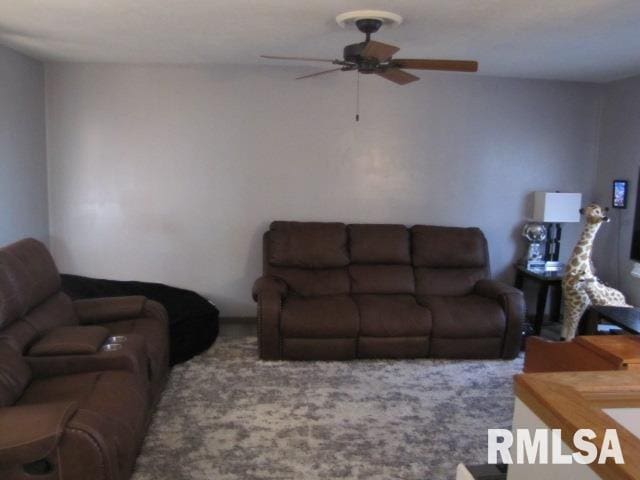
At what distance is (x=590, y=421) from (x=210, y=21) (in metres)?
2.95

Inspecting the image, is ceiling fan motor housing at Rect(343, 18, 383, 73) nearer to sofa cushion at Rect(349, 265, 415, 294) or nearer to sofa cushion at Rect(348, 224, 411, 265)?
sofa cushion at Rect(348, 224, 411, 265)

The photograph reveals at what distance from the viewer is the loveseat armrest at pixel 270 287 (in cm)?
386

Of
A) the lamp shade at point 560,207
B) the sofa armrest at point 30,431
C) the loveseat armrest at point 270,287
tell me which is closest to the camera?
the sofa armrest at point 30,431

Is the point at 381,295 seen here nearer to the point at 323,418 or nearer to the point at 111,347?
the point at 323,418

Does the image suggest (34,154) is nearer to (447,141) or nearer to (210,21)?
(210,21)

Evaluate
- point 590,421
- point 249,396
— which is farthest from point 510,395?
point 590,421

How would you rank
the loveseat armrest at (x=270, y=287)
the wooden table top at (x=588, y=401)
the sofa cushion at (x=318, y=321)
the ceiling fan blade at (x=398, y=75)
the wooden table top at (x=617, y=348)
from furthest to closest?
the loveseat armrest at (x=270, y=287) < the sofa cushion at (x=318, y=321) < the ceiling fan blade at (x=398, y=75) < the wooden table top at (x=617, y=348) < the wooden table top at (x=588, y=401)

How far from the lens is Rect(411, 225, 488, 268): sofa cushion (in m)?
4.41

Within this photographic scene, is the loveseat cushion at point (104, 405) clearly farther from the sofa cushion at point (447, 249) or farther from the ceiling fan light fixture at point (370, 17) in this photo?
the sofa cushion at point (447, 249)

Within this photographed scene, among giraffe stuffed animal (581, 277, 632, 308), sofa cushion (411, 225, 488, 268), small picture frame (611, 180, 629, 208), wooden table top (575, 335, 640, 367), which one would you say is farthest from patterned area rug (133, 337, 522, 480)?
small picture frame (611, 180, 629, 208)

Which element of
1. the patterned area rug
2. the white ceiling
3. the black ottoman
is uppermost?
the white ceiling

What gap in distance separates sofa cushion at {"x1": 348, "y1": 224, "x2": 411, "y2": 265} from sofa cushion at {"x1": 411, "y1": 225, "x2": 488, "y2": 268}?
0.10 metres

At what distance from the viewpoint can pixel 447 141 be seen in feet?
15.4

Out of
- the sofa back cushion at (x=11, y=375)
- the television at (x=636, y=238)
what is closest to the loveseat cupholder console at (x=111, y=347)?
the sofa back cushion at (x=11, y=375)
